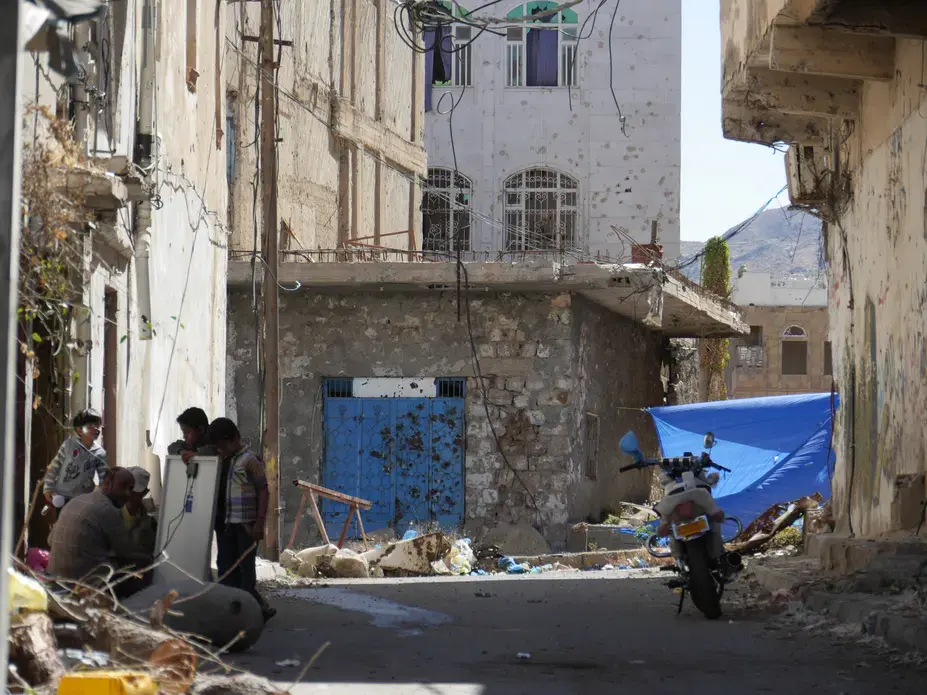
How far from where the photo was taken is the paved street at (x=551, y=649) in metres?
7.02

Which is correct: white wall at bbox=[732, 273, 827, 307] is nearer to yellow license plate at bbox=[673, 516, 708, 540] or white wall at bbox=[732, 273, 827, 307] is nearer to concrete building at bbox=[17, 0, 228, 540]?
concrete building at bbox=[17, 0, 228, 540]

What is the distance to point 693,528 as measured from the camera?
10023 mm

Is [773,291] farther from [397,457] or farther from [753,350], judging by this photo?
[397,457]

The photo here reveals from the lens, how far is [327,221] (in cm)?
2294

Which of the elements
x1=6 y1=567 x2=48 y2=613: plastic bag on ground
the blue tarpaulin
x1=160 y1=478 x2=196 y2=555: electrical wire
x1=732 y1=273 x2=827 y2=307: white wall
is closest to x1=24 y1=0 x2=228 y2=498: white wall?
x1=160 y1=478 x2=196 y2=555: electrical wire

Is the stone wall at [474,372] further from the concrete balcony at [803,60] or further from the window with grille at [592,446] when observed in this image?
the concrete balcony at [803,60]

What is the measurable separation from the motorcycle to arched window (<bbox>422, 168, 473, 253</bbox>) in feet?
71.0

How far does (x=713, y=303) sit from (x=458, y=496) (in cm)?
703

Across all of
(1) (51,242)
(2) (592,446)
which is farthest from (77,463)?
(2) (592,446)

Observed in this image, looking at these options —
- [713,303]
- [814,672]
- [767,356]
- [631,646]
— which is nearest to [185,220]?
[631,646]

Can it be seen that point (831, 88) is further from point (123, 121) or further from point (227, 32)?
point (227, 32)

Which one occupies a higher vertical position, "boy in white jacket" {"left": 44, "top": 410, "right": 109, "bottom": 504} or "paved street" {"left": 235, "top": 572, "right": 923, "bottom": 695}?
"boy in white jacket" {"left": 44, "top": 410, "right": 109, "bottom": 504}

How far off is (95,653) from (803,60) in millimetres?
7892

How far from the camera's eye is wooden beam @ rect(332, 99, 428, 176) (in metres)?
23.2
